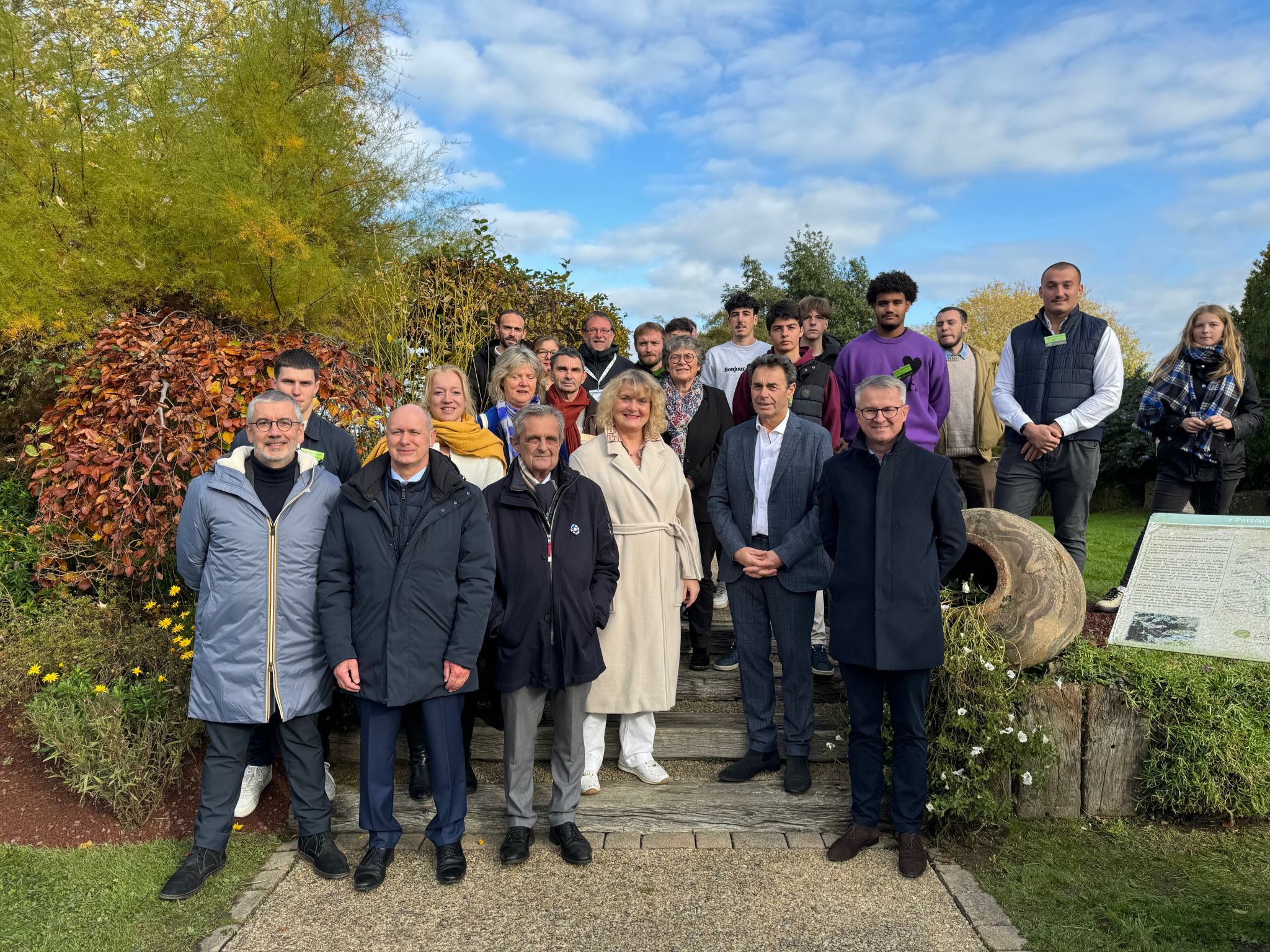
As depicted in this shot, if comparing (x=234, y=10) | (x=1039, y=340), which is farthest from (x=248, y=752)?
(x=234, y=10)

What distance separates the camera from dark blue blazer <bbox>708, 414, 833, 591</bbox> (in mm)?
4027

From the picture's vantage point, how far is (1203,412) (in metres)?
5.18

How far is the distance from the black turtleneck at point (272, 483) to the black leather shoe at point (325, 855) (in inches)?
58.8

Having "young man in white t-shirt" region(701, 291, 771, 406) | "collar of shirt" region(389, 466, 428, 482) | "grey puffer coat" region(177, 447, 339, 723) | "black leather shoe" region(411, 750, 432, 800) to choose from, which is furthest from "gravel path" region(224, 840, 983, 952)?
"young man in white t-shirt" region(701, 291, 771, 406)

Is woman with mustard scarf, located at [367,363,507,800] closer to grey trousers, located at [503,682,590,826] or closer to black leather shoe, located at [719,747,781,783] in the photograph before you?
grey trousers, located at [503,682,590,826]

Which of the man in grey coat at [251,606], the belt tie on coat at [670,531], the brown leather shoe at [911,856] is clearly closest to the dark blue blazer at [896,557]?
the brown leather shoe at [911,856]

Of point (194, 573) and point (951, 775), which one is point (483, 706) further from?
point (951, 775)

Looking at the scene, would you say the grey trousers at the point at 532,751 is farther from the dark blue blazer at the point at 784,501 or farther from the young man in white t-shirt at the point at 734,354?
the young man in white t-shirt at the point at 734,354

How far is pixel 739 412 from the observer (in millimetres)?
5137

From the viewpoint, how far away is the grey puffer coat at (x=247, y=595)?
337 cm

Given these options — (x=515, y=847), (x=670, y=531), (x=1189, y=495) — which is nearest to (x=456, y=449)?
(x=670, y=531)

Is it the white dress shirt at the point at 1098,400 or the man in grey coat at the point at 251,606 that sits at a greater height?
the white dress shirt at the point at 1098,400

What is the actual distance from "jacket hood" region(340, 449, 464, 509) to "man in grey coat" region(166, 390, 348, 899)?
0.89ft

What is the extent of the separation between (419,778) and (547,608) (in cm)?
136
